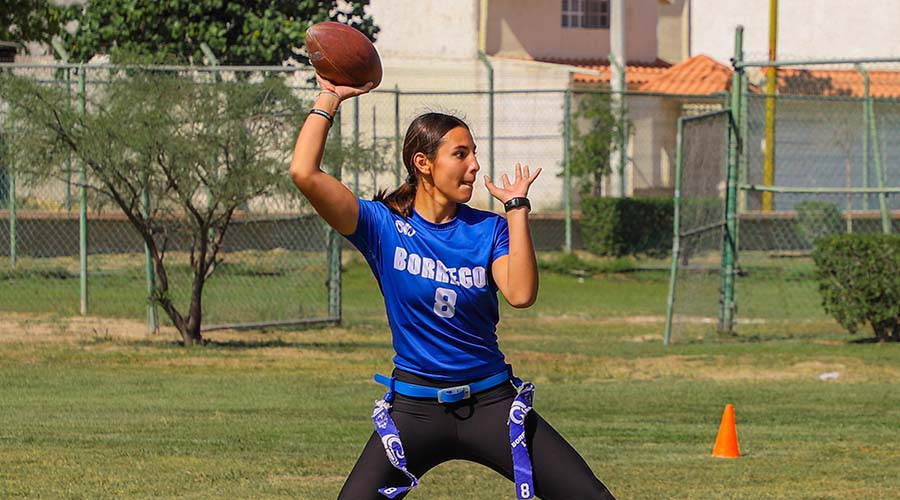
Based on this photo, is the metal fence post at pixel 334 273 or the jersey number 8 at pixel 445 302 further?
the metal fence post at pixel 334 273

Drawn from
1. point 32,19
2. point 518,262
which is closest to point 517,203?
point 518,262

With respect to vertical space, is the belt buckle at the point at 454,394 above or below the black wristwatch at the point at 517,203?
below

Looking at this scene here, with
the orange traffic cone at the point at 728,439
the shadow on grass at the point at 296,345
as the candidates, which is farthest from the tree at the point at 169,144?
the orange traffic cone at the point at 728,439

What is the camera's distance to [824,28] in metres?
44.6

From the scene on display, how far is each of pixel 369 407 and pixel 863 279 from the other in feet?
21.3

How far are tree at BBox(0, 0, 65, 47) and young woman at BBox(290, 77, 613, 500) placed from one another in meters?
19.3

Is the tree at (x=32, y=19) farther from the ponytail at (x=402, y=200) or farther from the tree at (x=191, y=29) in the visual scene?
the ponytail at (x=402, y=200)

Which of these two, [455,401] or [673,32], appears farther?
[673,32]

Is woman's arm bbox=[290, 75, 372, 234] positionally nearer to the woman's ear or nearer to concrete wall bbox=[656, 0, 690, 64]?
the woman's ear

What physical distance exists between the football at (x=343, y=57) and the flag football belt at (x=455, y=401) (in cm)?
107

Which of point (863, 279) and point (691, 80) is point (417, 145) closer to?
point (863, 279)

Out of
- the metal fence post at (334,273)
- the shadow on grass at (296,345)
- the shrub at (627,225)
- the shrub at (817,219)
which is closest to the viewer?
the shadow on grass at (296,345)

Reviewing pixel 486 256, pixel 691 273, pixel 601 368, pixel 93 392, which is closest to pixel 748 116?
pixel 691 273

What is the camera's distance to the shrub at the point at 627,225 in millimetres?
25703
